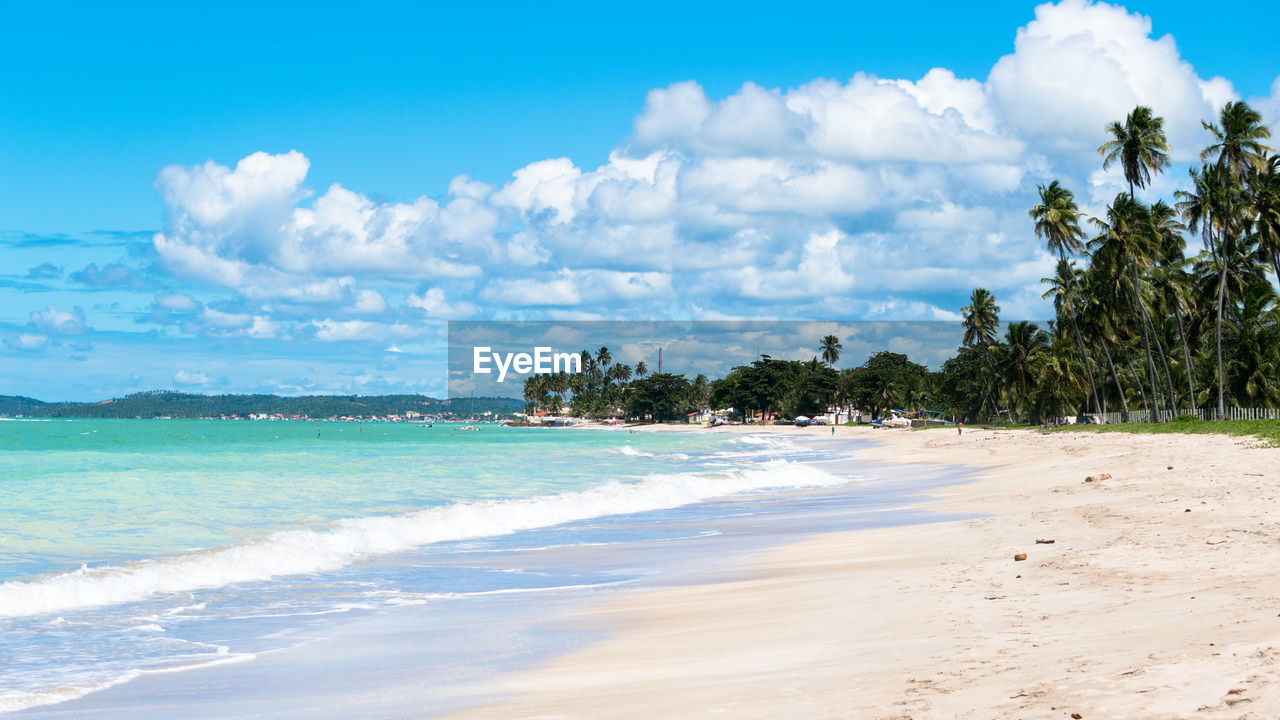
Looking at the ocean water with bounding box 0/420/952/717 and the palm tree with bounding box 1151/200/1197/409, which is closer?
the ocean water with bounding box 0/420/952/717

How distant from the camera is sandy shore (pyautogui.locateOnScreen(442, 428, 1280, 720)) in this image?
16.7 feet

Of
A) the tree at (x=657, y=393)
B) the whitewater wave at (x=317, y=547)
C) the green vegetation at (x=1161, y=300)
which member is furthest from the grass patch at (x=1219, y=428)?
the tree at (x=657, y=393)

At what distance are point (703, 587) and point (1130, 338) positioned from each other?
61761 millimetres

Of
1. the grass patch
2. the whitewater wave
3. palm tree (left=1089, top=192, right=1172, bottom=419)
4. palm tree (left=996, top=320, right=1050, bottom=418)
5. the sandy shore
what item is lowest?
the whitewater wave

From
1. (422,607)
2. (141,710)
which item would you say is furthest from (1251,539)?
(141,710)

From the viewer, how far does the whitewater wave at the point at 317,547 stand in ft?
37.6

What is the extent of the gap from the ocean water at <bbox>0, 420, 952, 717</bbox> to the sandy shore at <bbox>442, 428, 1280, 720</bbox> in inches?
49.3

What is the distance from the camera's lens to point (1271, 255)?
4834cm

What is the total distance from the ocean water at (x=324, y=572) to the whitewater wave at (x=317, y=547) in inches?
1.8

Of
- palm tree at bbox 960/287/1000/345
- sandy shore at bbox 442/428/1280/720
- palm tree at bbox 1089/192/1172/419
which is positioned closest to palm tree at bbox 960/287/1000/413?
palm tree at bbox 960/287/1000/345

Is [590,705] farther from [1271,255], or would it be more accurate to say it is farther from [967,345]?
[967,345]

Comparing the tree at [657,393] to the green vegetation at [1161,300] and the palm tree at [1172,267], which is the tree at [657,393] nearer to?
the green vegetation at [1161,300]

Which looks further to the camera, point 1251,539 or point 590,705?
point 1251,539

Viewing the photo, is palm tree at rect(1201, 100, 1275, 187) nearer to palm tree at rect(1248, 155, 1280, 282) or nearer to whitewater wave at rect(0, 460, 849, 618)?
palm tree at rect(1248, 155, 1280, 282)
